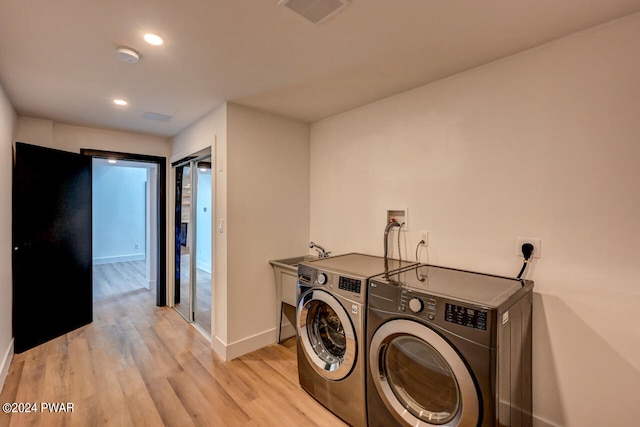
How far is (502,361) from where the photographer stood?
1284 mm

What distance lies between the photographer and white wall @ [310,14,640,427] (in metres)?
1.44

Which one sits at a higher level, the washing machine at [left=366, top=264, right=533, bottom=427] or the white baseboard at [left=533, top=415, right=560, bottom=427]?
the washing machine at [left=366, top=264, right=533, bottom=427]

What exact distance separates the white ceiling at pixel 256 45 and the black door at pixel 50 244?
0.65 meters

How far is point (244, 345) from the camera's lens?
2648 mm

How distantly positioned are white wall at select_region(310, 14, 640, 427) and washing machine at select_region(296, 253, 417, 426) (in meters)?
0.65

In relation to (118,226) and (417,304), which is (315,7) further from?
(118,226)

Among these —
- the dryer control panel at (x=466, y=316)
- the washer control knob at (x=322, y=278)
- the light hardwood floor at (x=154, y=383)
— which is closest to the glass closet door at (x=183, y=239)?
the light hardwood floor at (x=154, y=383)

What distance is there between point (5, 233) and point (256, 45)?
8.35 ft

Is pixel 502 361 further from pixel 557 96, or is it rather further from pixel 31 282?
pixel 31 282

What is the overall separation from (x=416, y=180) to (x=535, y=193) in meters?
0.77

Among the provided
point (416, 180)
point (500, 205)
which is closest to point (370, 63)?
point (416, 180)

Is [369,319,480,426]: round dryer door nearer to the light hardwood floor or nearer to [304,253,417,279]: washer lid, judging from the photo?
[304,253,417,279]: washer lid

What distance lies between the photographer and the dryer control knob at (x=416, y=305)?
1.43 metres

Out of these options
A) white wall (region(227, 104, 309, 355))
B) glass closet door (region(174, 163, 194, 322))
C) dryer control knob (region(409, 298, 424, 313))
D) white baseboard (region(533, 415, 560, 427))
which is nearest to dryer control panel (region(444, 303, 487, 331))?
dryer control knob (region(409, 298, 424, 313))
